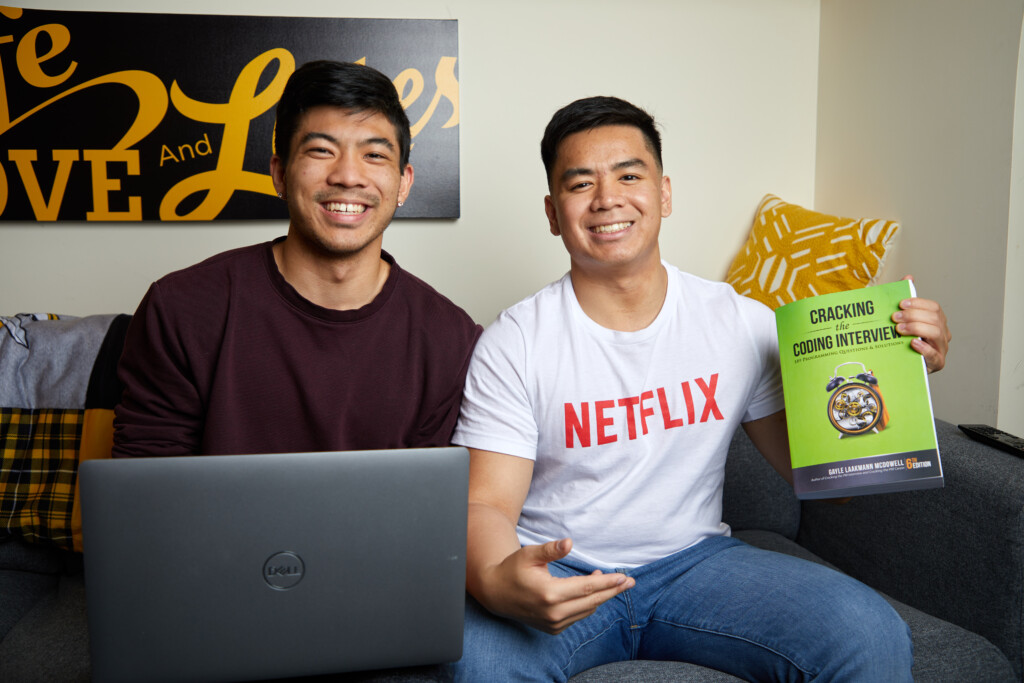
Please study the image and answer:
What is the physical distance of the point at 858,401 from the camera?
1197mm

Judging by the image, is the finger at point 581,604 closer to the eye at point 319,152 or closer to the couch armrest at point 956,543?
the couch armrest at point 956,543

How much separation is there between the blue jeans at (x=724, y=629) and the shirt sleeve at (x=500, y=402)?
24 centimetres

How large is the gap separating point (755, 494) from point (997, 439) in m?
0.57

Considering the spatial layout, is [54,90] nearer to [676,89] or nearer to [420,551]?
[676,89]

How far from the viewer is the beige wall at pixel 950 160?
1.76 meters

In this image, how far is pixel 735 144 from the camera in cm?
267

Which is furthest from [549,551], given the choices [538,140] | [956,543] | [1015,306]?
[538,140]

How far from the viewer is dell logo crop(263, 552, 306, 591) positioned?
2.97 ft

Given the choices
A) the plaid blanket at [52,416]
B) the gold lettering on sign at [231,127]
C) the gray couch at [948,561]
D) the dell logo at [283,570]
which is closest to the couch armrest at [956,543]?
the gray couch at [948,561]

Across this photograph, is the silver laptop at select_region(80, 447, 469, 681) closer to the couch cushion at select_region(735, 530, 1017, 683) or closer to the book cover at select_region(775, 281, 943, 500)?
the book cover at select_region(775, 281, 943, 500)

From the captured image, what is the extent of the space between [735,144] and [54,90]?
7.40 ft

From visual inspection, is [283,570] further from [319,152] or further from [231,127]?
[231,127]

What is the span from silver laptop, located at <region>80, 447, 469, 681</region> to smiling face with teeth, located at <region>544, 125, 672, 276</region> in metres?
0.65

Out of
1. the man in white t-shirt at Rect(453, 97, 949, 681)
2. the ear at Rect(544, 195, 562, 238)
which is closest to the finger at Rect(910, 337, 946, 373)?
the man in white t-shirt at Rect(453, 97, 949, 681)
